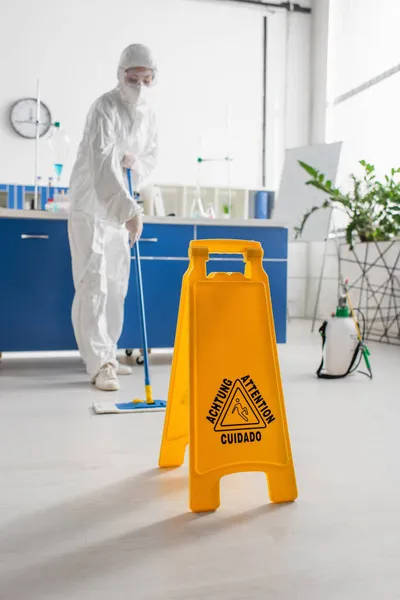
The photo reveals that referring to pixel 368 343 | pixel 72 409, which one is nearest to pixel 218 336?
pixel 72 409

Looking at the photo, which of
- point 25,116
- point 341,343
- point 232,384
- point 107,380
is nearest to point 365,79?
point 25,116

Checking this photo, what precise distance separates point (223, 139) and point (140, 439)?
17.9ft

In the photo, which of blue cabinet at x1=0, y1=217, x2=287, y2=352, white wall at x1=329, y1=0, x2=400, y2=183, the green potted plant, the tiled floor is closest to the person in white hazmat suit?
blue cabinet at x1=0, y1=217, x2=287, y2=352

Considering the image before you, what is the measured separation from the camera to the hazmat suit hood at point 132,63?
2.66 meters

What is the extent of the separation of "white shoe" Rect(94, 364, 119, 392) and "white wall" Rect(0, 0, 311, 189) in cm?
398

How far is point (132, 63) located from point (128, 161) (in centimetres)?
43

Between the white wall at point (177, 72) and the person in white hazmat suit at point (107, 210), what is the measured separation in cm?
359

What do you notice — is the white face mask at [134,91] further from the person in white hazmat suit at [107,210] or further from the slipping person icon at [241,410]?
the slipping person icon at [241,410]

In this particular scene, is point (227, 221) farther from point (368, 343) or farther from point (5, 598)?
point (5, 598)

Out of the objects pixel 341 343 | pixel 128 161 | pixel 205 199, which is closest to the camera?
pixel 128 161

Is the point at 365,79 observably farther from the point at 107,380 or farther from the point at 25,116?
the point at 107,380

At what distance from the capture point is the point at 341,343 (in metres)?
2.99

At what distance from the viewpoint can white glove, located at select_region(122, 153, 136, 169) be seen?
2877 millimetres

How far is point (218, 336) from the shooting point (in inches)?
53.4
